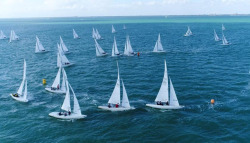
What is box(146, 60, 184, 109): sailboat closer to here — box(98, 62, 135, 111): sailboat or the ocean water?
the ocean water

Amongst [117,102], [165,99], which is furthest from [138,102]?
[165,99]

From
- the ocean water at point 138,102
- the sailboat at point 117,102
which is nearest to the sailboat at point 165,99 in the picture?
the ocean water at point 138,102

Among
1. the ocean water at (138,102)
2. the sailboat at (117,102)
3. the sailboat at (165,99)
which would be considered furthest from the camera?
the sailboat at (165,99)

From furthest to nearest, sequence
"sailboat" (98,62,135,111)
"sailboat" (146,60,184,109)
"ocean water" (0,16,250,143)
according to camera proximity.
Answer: "sailboat" (146,60,184,109) → "sailboat" (98,62,135,111) → "ocean water" (0,16,250,143)

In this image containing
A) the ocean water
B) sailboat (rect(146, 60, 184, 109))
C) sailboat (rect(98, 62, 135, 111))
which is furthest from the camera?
sailboat (rect(146, 60, 184, 109))

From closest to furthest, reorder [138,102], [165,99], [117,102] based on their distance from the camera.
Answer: [117,102] < [165,99] < [138,102]

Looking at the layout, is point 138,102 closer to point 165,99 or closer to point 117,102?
point 117,102

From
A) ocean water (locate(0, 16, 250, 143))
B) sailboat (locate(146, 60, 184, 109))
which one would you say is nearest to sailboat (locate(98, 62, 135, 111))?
ocean water (locate(0, 16, 250, 143))

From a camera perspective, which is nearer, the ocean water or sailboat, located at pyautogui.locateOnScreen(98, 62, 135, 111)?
the ocean water

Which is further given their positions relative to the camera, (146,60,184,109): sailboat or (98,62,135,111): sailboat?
(146,60,184,109): sailboat

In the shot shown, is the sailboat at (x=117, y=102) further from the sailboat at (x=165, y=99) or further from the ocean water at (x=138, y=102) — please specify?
the sailboat at (x=165, y=99)

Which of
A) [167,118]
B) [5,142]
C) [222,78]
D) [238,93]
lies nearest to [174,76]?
[222,78]

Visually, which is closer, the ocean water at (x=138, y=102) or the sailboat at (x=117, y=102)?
the ocean water at (x=138, y=102)
